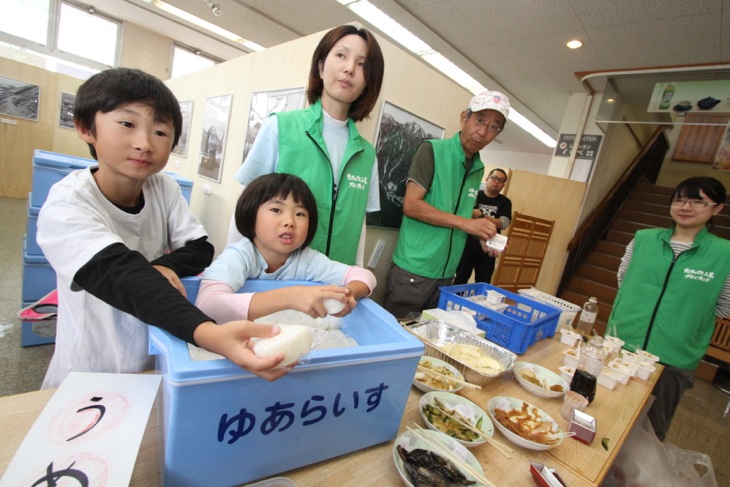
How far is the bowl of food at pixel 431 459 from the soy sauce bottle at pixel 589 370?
26.5 inches

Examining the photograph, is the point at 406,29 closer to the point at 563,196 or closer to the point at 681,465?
the point at 563,196

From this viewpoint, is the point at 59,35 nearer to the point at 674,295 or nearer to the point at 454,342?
the point at 454,342

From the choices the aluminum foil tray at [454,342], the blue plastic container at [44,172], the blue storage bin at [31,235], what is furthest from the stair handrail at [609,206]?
the blue storage bin at [31,235]

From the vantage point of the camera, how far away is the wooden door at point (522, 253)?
4.16 meters

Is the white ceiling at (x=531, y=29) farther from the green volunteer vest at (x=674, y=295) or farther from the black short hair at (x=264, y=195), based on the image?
the black short hair at (x=264, y=195)

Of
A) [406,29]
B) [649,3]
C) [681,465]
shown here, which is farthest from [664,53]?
[681,465]

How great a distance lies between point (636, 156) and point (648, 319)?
6318mm

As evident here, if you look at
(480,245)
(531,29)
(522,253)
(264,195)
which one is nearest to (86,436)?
(264,195)

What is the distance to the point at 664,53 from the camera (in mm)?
3824

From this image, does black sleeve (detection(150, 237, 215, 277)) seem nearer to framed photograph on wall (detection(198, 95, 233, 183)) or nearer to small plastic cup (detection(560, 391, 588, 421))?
small plastic cup (detection(560, 391, 588, 421))

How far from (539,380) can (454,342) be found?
Answer: 0.33 m

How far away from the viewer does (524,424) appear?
0.96 m

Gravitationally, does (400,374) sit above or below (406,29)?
below

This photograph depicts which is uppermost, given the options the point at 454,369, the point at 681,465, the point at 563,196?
the point at 563,196
